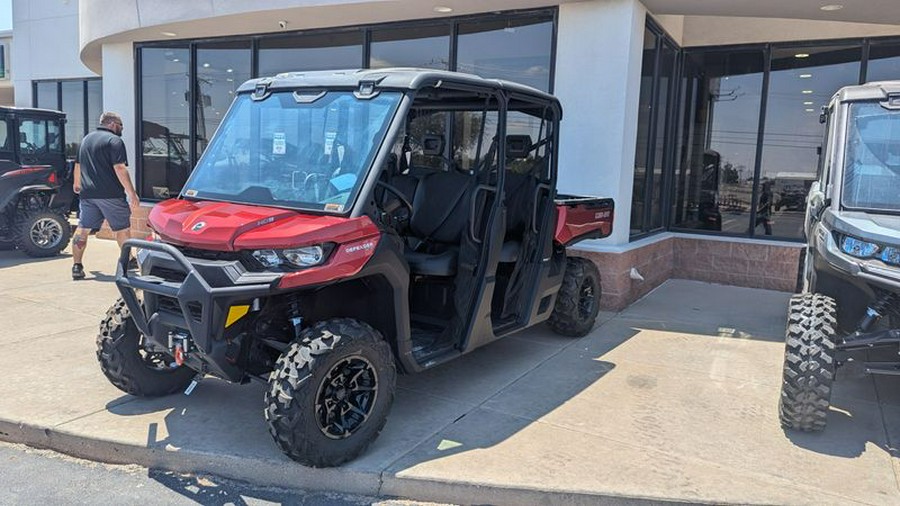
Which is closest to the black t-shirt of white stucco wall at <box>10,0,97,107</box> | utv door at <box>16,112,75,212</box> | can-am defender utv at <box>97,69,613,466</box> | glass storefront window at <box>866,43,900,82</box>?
utv door at <box>16,112,75,212</box>

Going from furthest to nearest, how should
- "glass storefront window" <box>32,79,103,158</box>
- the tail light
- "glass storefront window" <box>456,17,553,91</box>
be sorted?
"glass storefront window" <box>32,79,103,158</box> → the tail light → "glass storefront window" <box>456,17,553,91</box>

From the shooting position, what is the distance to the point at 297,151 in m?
4.10

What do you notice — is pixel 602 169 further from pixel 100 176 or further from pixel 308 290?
pixel 100 176

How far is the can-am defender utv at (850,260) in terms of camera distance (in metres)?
3.96

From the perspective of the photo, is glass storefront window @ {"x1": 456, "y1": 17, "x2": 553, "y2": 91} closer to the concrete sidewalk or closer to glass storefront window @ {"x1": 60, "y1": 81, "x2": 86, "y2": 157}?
the concrete sidewalk

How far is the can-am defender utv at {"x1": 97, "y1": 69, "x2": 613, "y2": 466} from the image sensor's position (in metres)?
3.45

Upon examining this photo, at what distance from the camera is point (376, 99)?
4039mm

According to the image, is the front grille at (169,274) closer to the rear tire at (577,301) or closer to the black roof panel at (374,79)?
the black roof panel at (374,79)

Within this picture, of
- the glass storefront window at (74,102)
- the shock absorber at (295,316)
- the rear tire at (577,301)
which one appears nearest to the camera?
the shock absorber at (295,316)

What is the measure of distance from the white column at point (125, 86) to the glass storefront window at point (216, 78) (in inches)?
50.1

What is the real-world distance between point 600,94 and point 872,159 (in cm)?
308

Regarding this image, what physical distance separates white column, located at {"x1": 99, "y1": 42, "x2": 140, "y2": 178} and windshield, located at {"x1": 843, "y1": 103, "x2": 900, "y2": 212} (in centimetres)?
1020

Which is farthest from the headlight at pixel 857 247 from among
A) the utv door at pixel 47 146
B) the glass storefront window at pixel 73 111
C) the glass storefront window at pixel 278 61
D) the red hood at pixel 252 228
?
the glass storefront window at pixel 73 111

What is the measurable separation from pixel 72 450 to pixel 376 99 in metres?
2.75
